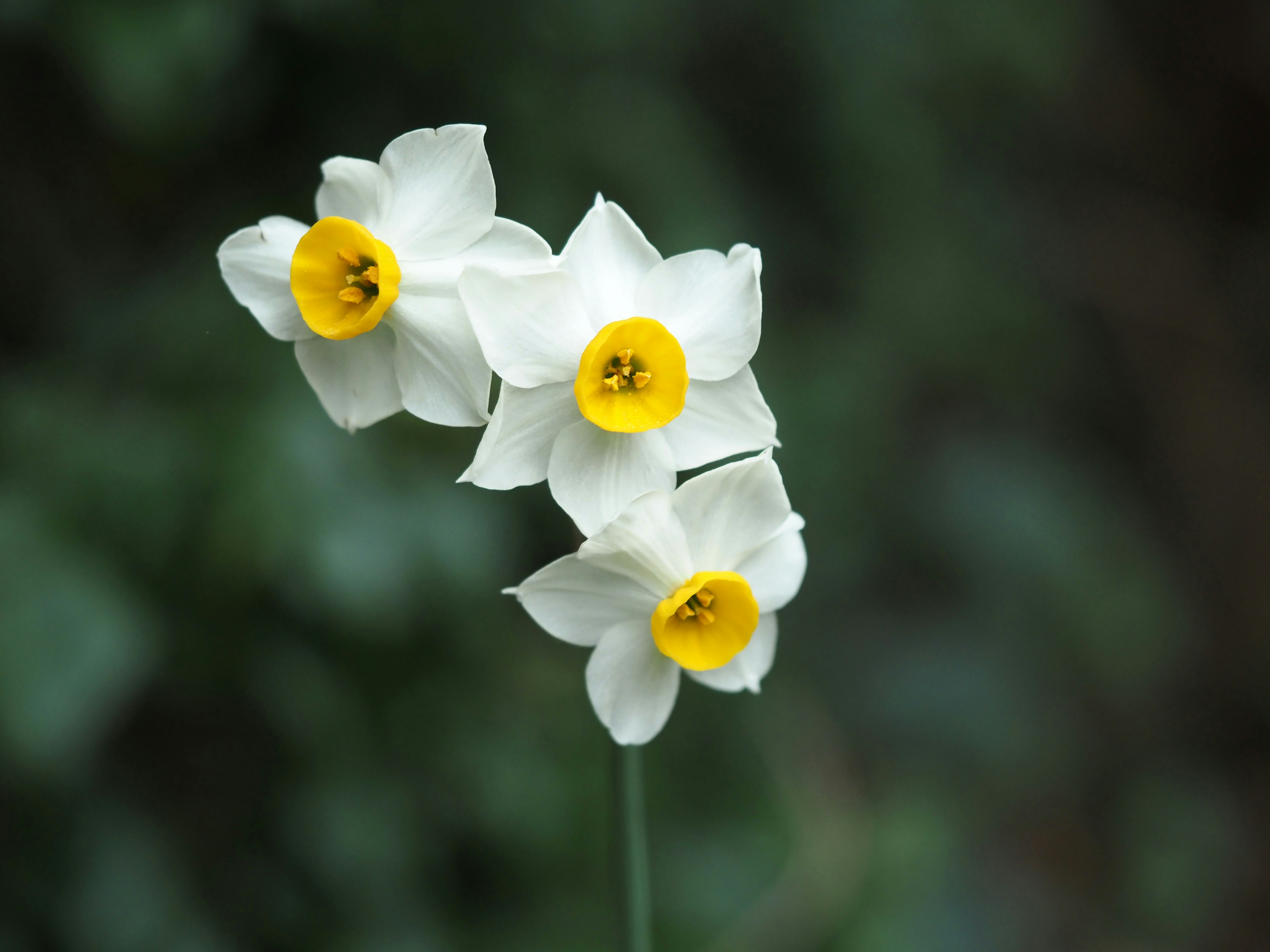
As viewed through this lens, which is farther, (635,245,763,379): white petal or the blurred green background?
the blurred green background

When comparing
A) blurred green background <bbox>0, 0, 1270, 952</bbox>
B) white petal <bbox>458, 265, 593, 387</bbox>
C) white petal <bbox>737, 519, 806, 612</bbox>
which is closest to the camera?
white petal <bbox>458, 265, 593, 387</bbox>

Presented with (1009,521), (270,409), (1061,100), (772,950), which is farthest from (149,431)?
(1061,100)

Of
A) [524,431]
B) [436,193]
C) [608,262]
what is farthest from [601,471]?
[436,193]

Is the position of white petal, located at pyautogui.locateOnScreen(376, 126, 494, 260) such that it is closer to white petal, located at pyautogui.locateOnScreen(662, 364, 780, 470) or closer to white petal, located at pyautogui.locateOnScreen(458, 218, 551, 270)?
white petal, located at pyautogui.locateOnScreen(458, 218, 551, 270)

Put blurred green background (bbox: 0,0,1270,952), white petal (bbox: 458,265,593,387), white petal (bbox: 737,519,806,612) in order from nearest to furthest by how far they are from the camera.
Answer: white petal (bbox: 458,265,593,387), white petal (bbox: 737,519,806,612), blurred green background (bbox: 0,0,1270,952)

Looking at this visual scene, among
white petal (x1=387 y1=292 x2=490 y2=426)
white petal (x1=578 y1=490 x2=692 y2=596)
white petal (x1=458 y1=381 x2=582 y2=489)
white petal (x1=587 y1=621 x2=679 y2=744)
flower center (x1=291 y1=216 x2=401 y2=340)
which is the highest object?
flower center (x1=291 y1=216 x2=401 y2=340)

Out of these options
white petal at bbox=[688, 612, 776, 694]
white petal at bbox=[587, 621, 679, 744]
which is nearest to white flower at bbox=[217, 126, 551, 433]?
white petal at bbox=[587, 621, 679, 744]

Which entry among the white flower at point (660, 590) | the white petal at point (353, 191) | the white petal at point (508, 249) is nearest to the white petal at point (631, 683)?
the white flower at point (660, 590)
